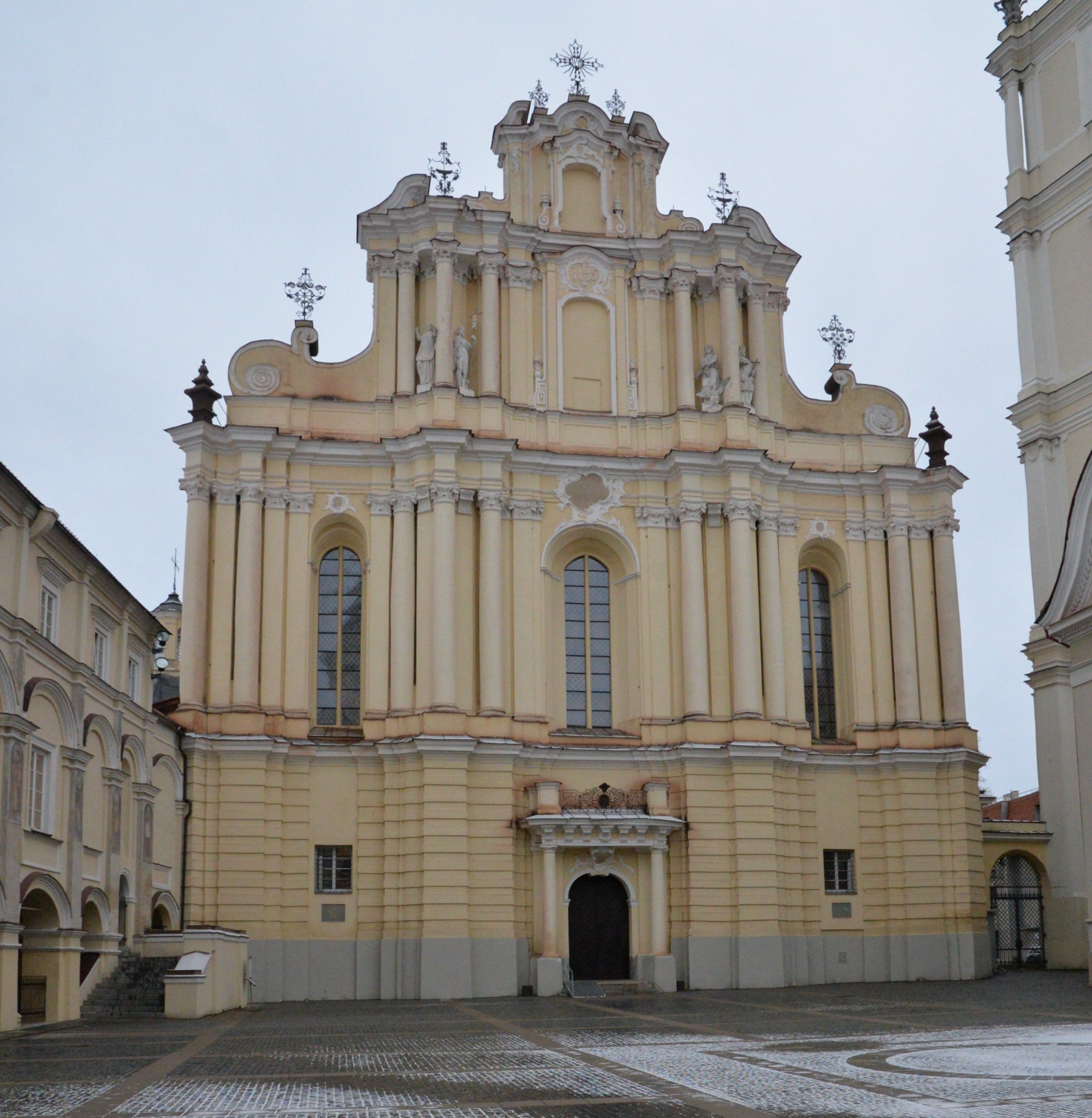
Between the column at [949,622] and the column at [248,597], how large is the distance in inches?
681

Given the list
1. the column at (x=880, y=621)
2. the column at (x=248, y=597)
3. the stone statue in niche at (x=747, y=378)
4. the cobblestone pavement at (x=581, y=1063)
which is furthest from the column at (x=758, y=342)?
the cobblestone pavement at (x=581, y=1063)

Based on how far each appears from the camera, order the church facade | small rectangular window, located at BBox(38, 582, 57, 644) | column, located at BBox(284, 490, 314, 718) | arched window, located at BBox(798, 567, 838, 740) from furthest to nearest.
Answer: arched window, located at BBox(798, 567, 838, 740)
column, located at BBox(284, 490, 314, 718)
the church facade
small rectangular window, located at BBox(38, 582, 57, 644)

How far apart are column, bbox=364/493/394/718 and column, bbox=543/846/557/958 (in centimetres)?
514

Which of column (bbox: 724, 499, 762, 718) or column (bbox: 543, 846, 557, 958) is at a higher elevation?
column (bbox: 724, 499, 762, 718)

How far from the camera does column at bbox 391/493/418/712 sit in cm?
3525

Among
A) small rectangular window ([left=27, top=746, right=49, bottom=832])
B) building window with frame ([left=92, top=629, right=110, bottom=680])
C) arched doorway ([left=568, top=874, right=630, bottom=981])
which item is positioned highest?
building window with frame ([left=92, top=629, right=110, bottom=680])

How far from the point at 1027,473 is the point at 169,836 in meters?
25.4

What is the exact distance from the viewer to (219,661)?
3519cm

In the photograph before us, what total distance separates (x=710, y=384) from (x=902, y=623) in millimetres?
7900

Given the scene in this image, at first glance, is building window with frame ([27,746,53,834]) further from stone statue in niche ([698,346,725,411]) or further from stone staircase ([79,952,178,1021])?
stone statue in niche ([698,346,725,411])

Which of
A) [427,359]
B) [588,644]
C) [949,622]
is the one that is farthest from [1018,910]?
[427,359]

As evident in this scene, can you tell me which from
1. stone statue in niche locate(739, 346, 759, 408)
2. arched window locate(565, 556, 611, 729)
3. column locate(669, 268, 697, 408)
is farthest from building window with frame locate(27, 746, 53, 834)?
stone statue in niche locate(739, 346, 759, 408)

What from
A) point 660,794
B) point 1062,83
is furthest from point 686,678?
point 1062,83

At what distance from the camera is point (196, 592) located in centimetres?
3544
